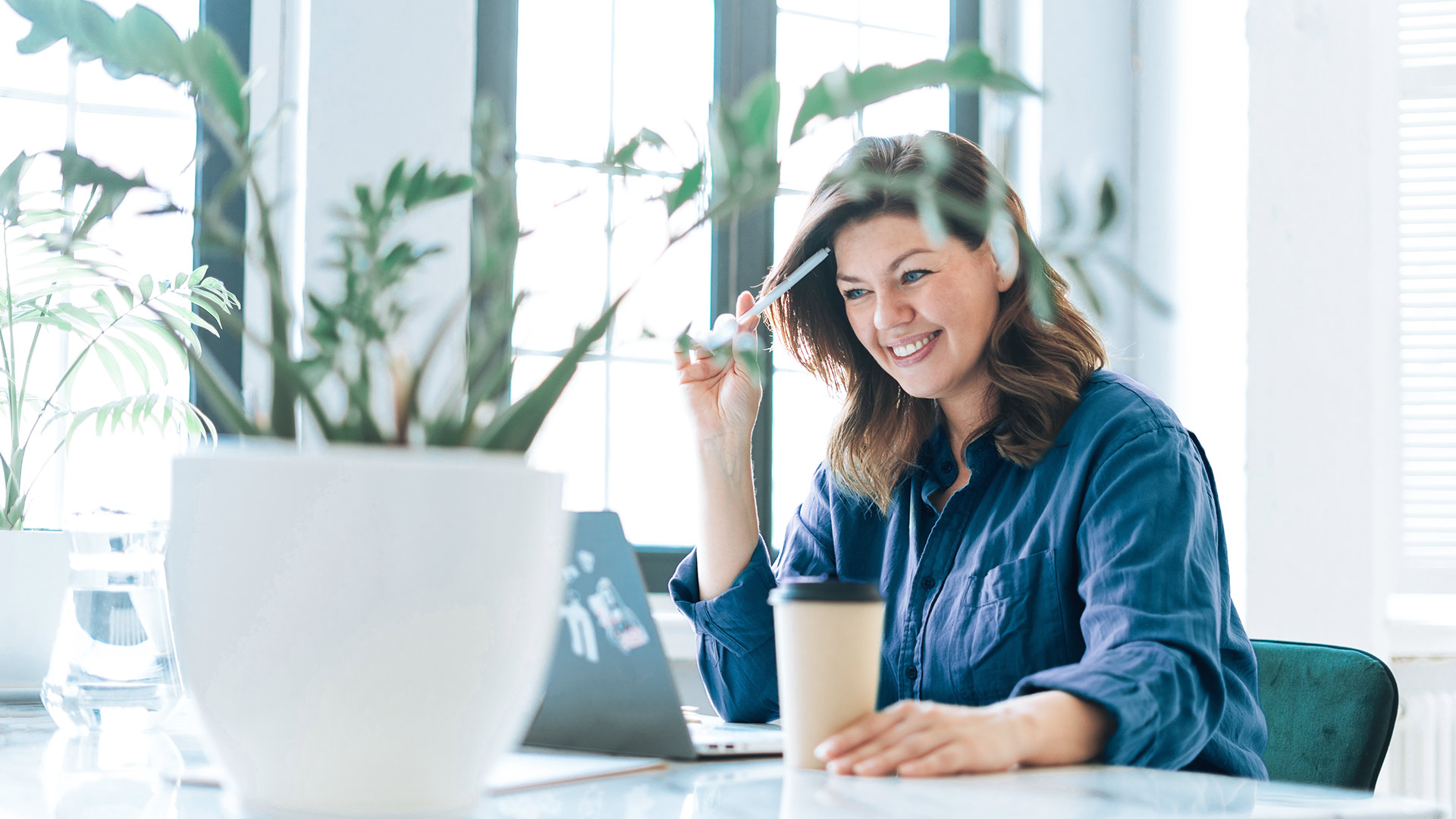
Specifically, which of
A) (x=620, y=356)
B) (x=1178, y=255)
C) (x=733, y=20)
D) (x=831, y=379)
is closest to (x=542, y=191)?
(x=620, y=356)

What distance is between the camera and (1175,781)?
78 centimetres

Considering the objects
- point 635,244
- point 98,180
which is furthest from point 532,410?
point 635,244

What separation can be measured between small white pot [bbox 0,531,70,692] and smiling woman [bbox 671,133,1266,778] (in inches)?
27.1

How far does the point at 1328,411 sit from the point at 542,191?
6.25 feet

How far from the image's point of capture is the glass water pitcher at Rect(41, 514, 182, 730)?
976 millimetres

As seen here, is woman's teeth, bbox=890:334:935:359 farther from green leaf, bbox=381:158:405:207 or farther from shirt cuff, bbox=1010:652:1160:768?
green leaf, bbox=381:158:405:207

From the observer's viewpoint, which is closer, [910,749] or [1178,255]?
[910,749]

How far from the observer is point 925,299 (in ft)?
5.16

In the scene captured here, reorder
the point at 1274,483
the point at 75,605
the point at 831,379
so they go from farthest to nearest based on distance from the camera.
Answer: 1. the point at 1274,483
2. the point at 831,379
3. the point at 75,605

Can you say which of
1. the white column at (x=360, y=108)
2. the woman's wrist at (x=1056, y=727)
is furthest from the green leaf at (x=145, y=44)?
the white column at (x=360, y=108)

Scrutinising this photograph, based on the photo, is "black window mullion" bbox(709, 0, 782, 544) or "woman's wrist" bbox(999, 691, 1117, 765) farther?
"black window mullion" bbox(709, 0, 782, 544)

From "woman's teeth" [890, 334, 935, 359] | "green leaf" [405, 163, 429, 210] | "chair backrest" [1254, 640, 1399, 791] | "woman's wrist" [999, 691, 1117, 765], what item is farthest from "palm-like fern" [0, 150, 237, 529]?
"chair backrest" [1254, 640, 1399, 791]

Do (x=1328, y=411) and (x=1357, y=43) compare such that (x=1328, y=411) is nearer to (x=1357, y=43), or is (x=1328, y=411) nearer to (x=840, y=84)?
(x=1357, y=43)

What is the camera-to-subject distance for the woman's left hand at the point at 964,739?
80cm
